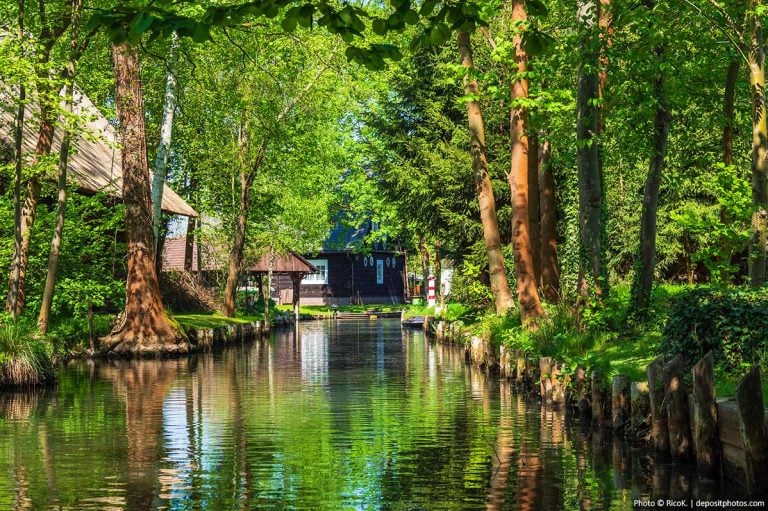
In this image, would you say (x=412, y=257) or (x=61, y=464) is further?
(x=412, y=257)

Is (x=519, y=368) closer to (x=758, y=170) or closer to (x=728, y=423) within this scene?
(x=758, y=170)

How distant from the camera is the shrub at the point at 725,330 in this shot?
14164 mm

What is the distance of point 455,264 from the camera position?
4953 cm

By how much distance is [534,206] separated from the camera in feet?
Answer: 111

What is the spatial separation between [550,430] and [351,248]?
7625 centimetres

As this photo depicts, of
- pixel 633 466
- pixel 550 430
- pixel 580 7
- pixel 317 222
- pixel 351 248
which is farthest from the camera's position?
pixel 351 248

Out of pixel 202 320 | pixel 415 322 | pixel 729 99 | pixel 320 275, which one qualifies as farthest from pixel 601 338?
pixel 320 275

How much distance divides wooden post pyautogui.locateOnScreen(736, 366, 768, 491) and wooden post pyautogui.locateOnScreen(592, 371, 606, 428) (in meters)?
5.69

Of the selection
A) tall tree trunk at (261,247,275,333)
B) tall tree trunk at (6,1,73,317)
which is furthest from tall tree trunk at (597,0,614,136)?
tall tree trunk at (261,247,275,333)

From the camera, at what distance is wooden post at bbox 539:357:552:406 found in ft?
66.6

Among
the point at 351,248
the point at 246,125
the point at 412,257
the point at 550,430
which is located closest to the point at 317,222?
the point at 351,248

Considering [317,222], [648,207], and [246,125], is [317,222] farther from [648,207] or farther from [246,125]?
[648,207]

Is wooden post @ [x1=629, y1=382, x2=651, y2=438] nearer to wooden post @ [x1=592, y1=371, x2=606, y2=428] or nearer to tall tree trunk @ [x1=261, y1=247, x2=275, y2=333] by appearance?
wooden post @ [x1=592, y1=371, x2=606, y2=428]

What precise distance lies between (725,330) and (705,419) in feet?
7.46
